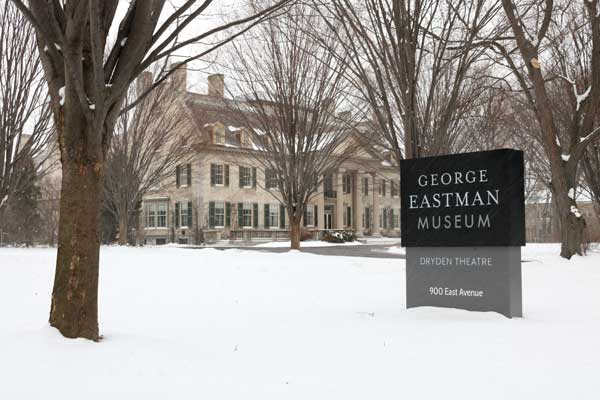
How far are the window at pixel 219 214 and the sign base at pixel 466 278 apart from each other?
35674 millimetres

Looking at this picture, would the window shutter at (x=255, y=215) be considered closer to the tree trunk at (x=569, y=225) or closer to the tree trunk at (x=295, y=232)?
the tree trunk at (x=295, y=232)

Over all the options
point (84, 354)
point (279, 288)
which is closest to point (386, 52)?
point (279, 288)

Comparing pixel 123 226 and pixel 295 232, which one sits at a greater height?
pixel 123 226

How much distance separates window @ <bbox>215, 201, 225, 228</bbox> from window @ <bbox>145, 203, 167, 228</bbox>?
13.8ft

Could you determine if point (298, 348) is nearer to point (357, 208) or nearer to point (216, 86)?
point (216, 86)

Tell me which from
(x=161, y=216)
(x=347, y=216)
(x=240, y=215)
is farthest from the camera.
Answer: (x=347, y=216)

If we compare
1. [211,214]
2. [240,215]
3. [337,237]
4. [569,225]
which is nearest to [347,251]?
[569,225]

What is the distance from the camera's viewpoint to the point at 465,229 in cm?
715

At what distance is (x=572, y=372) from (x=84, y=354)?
3.81m

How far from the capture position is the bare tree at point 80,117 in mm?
4953

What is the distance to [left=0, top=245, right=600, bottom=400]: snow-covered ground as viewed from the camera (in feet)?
13.5

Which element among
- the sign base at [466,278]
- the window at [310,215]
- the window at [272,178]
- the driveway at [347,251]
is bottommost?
the driveway at [347,251]

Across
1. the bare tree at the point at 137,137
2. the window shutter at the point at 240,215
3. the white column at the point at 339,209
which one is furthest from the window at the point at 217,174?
the bare tree at the point at 137,137

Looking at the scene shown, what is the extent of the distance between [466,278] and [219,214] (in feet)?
119
